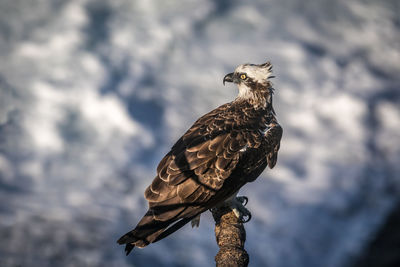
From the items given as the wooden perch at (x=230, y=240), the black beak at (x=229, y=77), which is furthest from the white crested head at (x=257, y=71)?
the wooden perch at (x=230, y=240)

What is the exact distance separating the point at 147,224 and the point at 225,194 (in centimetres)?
127

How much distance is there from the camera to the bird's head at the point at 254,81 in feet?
25.4

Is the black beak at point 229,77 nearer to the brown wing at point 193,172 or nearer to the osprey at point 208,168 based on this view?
the osprey at point 208,168

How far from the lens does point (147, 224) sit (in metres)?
5.59

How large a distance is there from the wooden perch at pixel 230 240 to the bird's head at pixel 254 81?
245cm

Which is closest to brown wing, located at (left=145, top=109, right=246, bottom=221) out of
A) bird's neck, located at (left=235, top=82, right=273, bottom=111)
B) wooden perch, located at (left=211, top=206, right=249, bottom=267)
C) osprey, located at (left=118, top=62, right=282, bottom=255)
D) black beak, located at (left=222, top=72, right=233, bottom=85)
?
osprey, located at (left=118, top=62, right=282, bottom=255)

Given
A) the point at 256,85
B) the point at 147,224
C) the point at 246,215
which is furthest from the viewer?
the point at 256,85

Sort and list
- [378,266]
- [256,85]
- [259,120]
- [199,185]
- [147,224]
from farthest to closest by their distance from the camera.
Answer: [378,266] → [256,85] → [259,120] → [199,185] → [147,224]

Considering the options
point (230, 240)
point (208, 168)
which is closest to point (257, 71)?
point (208, 168)

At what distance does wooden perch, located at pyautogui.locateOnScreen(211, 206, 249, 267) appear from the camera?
4863mm

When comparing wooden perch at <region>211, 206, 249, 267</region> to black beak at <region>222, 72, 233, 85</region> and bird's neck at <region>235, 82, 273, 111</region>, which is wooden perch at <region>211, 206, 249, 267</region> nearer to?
bird's neck at <region>235, 82, 273, 111</region>

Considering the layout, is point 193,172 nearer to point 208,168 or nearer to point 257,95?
point 208,168

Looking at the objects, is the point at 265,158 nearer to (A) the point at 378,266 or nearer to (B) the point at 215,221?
(B) the point at 215,221

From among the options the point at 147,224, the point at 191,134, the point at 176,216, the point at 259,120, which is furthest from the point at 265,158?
the point at 147,224
